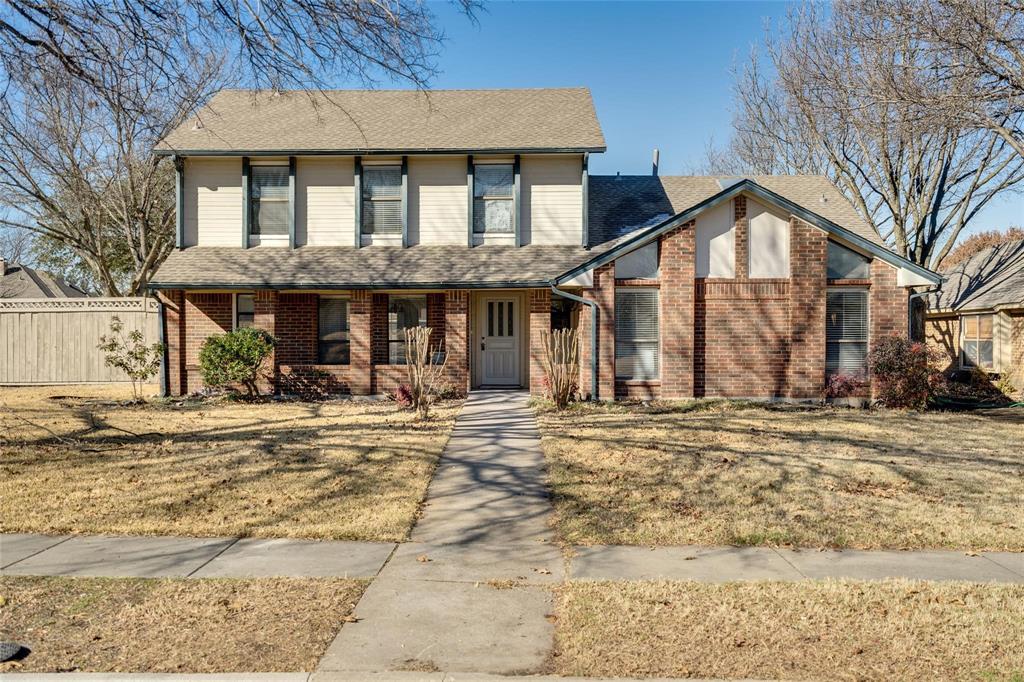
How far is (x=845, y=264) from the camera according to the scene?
1483cm

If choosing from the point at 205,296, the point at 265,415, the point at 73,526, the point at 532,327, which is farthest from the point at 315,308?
the point at 73,526

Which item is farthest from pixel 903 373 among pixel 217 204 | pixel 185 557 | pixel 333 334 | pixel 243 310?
pixel 217 204

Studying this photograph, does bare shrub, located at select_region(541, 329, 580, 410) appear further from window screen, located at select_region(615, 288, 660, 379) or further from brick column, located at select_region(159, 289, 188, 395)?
brick column, located at select_region(159, 289, 188, 395)

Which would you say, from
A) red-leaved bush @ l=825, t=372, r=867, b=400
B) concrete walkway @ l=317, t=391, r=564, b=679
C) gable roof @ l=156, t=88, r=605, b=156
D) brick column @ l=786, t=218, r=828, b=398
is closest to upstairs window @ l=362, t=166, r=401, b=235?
gable roof @ l=156, t=88, r=605, b=156

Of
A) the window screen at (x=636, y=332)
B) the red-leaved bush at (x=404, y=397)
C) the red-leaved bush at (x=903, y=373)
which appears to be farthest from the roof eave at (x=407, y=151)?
the red-leaved bush at (x=903, y=373)

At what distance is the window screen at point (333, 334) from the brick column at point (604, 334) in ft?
18.8

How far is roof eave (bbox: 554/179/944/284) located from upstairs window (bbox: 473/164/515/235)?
3.13 metres

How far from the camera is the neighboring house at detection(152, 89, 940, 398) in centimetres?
1473

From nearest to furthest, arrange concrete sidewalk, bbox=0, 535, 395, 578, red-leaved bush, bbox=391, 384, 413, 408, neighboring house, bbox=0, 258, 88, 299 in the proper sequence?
concrete sidewalk, bbox=0, 535, 395, 578
red-leaved bush, bbox=391, 384, 413, 408
neighboring house, bbox=0, 258, 88, 299

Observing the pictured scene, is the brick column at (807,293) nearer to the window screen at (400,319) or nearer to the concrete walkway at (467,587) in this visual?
the concrete walkway at (467,587)

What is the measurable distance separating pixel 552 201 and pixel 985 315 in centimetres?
1281

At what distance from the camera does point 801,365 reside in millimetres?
14766

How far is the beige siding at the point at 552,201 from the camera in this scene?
56.0 feet

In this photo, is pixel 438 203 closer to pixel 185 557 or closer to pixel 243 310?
pixel 243 310
